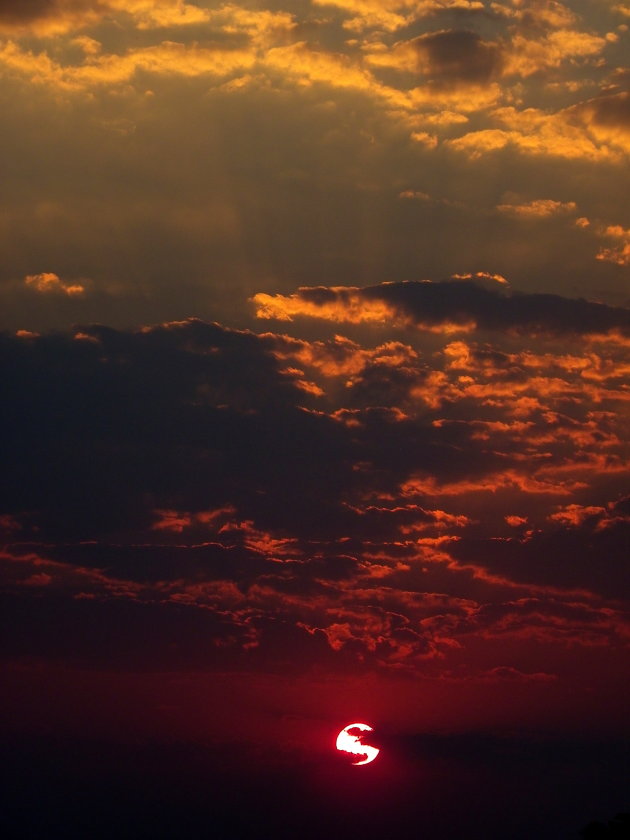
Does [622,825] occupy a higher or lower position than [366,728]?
lower

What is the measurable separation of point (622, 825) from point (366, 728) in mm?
16614

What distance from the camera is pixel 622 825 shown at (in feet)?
243

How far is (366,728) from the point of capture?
7650cm
